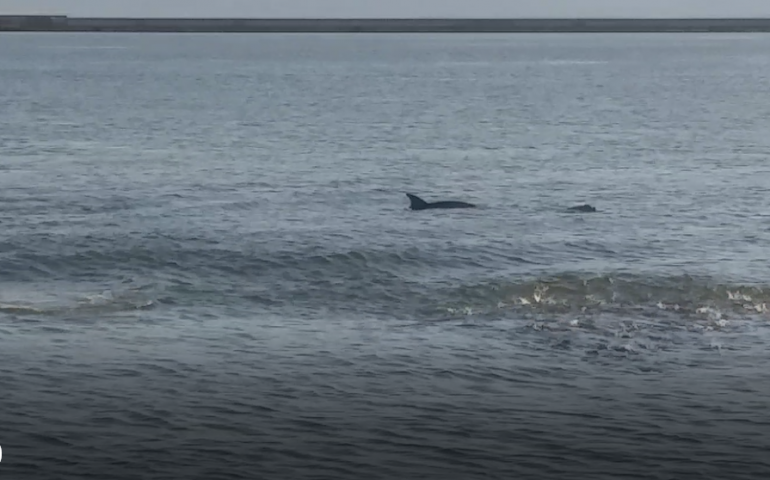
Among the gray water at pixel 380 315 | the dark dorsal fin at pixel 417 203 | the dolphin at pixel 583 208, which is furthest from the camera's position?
the dolphin at pixel 583 208

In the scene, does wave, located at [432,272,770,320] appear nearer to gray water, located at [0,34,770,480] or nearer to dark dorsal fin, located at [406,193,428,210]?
gray water, located at [0,34,770,480]

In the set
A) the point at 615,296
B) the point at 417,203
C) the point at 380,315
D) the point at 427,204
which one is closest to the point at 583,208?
the point at 427,204

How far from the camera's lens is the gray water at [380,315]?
22.3 m

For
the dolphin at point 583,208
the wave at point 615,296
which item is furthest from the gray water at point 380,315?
the dolphin at point 583,208

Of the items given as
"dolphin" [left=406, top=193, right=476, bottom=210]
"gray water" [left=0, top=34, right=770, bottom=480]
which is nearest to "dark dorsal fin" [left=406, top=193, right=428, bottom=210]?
"dolphin" [left=406, top=193, right=476, bottom=210]

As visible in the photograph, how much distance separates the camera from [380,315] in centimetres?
3319

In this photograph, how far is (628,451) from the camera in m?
22.0

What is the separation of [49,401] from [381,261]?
17087 millimetres

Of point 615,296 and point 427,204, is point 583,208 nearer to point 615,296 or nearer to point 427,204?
point 427,204

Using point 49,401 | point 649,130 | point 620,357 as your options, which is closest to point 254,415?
point 49,401

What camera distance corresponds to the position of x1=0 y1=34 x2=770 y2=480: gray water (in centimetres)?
2230

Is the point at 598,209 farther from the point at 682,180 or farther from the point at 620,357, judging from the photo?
the point at 620,357

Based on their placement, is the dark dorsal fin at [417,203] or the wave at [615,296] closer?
the wave at [615,296]

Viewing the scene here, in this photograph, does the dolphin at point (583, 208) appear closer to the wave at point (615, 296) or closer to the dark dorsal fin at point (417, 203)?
the dark dorsal fin at point (417, 203)
